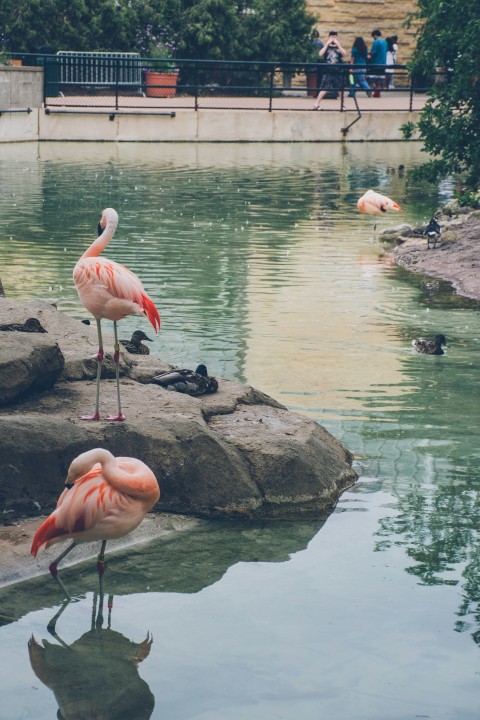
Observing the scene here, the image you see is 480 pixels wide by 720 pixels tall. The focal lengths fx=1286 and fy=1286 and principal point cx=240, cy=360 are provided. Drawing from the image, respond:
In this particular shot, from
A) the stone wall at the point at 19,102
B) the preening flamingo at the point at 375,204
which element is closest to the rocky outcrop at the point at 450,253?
the preening flamingo at the point at 375,204

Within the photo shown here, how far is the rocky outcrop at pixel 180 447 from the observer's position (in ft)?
25.5

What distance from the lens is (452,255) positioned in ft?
59.4

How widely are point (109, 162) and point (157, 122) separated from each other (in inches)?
210

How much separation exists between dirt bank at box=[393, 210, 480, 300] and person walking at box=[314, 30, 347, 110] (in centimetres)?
1676

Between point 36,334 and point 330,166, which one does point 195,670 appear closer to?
point 36,334

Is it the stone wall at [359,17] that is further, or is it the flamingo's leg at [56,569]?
the stone wall at [359,17]

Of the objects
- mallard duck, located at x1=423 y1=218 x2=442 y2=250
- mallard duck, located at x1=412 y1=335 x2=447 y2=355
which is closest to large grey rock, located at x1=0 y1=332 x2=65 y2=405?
mallard duck, located at x1=412 y1=335 x2=447 y2=355

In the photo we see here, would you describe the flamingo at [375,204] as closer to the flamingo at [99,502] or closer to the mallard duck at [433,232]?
the mallard duck at [433,232]

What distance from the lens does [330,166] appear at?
29.0m

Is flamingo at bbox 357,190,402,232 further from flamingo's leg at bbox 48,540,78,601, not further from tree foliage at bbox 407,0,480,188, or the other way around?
flamingo's leg at bbox 48,540,78,601

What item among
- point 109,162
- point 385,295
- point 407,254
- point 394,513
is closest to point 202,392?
point 394,513

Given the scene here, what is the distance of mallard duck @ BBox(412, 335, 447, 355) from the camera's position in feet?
40.7

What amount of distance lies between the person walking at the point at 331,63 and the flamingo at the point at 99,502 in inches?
1171

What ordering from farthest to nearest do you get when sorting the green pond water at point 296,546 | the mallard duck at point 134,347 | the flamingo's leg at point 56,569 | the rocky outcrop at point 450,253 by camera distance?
the rocky outcrop at point 450,253 → the mallard duck at point 134,347 → the flamingo's leg at point 56,569 → the green pond water at point 296,546
